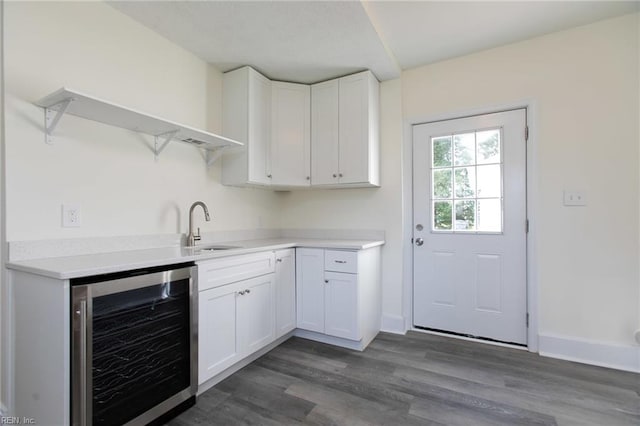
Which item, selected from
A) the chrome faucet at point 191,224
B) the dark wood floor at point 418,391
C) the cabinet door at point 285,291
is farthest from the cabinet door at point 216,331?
the chrome faucet at point 191,224

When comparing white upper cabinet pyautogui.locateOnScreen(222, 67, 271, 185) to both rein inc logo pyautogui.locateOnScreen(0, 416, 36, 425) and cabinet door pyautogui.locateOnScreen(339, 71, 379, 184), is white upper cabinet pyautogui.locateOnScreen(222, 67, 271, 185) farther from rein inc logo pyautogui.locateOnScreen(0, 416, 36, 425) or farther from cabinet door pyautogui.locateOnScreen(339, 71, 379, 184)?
rein inc logo pyautogui.locateOnScreen(0, 416, 36, 425)

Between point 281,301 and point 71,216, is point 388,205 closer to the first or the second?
point 281,301

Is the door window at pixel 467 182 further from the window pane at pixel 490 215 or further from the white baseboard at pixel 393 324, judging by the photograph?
the white baseboard at pixel 393 324

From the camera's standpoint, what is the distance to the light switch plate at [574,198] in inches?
87.8

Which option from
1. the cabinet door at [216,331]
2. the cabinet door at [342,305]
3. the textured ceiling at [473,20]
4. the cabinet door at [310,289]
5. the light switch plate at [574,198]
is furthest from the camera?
the cabinet door at [310,289]

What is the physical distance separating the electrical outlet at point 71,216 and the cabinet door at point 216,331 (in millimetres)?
801

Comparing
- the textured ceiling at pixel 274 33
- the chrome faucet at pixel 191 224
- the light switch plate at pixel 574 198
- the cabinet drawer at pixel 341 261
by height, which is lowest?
the cabinet drawer at pixel 341 261

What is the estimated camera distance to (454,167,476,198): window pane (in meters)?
2.63

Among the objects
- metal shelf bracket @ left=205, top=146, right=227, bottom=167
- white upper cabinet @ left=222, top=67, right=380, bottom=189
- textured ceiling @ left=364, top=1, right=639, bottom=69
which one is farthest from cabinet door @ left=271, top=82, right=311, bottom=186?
textured ceiling @ left=364, top=1, right=639, bottom=69

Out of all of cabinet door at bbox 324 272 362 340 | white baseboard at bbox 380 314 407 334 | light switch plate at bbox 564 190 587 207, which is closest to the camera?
light switch plate at bbox 564 190 587 207

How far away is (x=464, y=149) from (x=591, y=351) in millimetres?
1783

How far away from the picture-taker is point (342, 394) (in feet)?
5.96

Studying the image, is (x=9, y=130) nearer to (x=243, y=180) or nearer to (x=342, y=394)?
(x=243, y=180)

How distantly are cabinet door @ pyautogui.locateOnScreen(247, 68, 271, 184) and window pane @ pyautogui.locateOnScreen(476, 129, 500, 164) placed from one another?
1.87 metres
